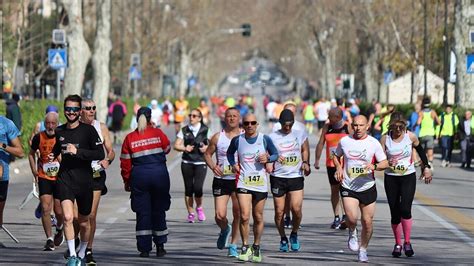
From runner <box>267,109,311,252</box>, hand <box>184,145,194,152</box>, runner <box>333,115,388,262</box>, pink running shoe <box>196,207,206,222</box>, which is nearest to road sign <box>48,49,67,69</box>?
pink running shoe <box>196,207,206,222</box>

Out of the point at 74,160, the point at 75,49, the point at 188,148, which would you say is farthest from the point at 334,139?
the point at 75,49

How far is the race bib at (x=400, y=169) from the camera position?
14.7 meters

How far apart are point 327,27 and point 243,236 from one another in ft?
262

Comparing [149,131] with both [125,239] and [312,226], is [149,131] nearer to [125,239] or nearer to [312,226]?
[125,239]

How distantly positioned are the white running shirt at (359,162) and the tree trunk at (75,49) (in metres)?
32.6

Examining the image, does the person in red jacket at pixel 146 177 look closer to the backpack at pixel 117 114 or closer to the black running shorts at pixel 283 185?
the black running shorts at pixel 283 185

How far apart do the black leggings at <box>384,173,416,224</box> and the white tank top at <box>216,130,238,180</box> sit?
5.59 feet

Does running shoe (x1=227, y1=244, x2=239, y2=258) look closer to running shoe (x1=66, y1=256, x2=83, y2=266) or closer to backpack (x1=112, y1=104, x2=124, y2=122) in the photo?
running shoe (x1=66, y1=256, x2=83, y2=266)

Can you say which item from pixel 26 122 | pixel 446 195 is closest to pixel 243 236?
pixel 446 195

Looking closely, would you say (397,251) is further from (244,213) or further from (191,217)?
(191,217)

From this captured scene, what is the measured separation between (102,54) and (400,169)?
39.1m

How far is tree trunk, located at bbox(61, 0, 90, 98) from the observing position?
46.1 metres

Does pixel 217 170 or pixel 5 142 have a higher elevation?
pixel 5 142

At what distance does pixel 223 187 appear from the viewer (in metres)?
15.0
